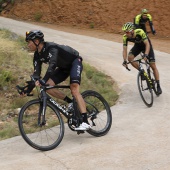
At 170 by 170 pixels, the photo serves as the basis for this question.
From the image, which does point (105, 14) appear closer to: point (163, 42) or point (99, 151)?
point (163, 42)

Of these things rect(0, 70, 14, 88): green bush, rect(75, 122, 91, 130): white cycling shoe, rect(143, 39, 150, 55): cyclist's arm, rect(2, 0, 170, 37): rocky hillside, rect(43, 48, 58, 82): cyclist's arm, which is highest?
rect(43, 48, 58, 82): cyclist's arm

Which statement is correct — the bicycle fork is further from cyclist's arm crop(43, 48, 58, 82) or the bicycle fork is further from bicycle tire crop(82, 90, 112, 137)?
bicycle tire crop(82, 90, 112, 137)

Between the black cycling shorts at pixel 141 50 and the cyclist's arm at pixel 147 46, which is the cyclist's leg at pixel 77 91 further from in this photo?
the black cycling shorts at pixel 141 50

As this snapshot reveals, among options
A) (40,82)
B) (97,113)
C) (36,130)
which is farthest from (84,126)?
(36,130)

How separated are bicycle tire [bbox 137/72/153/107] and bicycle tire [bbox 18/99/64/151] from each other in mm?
2436

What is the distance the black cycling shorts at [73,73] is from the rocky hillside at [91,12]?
16790 millimetres

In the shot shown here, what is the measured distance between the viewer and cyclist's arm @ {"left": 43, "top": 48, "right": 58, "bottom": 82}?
20.7ft

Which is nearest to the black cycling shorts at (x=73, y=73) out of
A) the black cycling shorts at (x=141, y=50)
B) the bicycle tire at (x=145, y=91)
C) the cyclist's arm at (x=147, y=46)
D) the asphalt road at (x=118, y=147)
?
the asphalt road at (x=118, y=147)

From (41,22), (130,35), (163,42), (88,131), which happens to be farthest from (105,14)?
(88,131)

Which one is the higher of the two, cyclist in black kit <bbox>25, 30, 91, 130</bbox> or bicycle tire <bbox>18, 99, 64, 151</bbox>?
cyclist in black kit <bbox>25, 30, 91, 130</bbox>

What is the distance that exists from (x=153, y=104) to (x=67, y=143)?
9.84 ft

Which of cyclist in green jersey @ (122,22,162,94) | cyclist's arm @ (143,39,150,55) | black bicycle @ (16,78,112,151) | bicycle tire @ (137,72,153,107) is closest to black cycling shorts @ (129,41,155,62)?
cyclist in green jersey @ (122,22,162,94)

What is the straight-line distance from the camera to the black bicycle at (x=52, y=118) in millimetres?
6367

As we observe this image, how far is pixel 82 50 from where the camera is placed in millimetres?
16938
